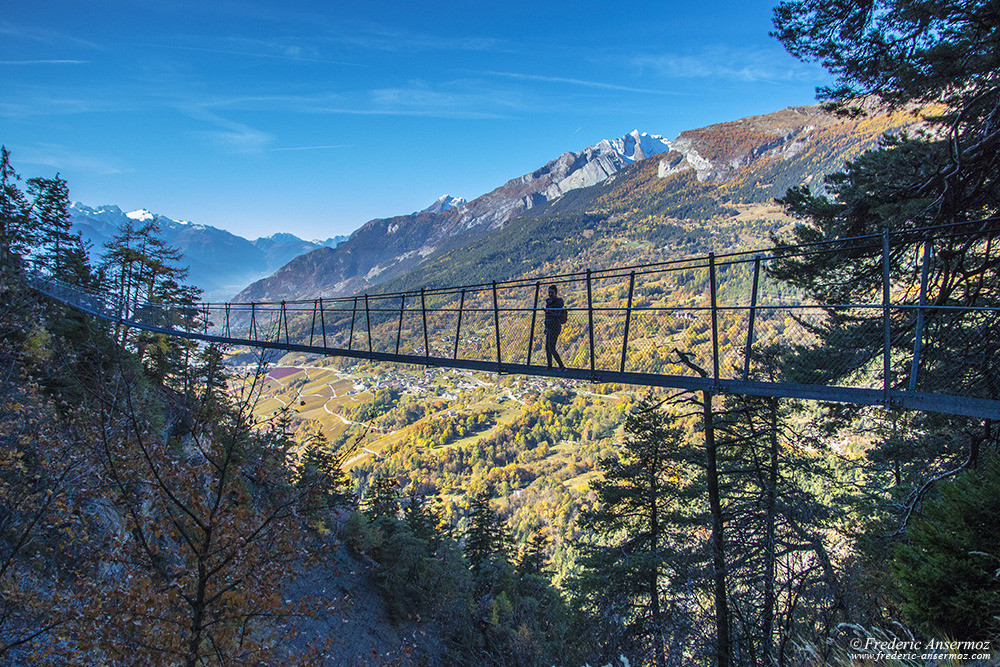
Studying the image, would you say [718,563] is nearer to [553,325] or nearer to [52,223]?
[553,325]

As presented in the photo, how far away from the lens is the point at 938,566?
11.3ft

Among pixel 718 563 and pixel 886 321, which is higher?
pixel 886 321

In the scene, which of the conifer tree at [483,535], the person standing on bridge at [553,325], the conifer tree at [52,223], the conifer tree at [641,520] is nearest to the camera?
the person standing on bridge at [553,325]

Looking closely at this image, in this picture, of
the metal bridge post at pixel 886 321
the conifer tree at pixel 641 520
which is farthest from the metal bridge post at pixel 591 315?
the conifer tree at pixel 641 520

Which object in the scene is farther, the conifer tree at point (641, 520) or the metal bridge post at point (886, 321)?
the conifer tree at point (641, 520)

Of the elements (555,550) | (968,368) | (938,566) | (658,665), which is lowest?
(555,550)

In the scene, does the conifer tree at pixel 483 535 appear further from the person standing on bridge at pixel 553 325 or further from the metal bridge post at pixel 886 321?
the metal bridge post at pixel 886 321

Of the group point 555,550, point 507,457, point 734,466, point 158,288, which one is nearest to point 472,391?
point 507,457

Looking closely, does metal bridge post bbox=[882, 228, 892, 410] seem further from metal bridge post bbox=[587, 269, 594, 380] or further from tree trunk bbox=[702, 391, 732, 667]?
metal bridge post bbox=[587, 269, 594, 380]

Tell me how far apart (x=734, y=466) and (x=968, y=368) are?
654 cm

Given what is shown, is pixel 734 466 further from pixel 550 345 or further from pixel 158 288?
pixel 158 288

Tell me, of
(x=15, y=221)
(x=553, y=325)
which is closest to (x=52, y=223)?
(x=15, y=221)

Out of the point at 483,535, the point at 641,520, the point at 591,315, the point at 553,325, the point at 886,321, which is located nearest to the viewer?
the point at 886,321

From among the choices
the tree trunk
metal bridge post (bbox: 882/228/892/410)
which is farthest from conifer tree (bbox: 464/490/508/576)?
metal bridge post (bbox: 882/228/892/410)
